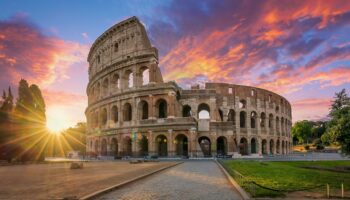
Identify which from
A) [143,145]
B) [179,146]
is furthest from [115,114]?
[179,146]

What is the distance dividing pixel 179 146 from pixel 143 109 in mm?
9275

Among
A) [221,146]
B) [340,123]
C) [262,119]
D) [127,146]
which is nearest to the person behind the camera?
[340,123]

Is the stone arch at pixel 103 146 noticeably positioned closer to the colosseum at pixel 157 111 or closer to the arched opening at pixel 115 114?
the colosseum at pixel 157 111

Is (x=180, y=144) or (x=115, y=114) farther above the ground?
(x=115, y=114)

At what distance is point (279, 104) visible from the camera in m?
66.1

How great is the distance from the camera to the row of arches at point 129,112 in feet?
161

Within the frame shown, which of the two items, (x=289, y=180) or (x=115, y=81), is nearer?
(x=289, y=180)

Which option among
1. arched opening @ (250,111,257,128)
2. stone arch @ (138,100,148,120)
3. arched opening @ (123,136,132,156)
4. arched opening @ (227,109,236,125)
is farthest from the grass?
arched opening @ (250,111,257,128)

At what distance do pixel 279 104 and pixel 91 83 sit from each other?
3948 cm

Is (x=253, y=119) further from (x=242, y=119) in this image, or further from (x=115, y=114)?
(x=115, y=114)

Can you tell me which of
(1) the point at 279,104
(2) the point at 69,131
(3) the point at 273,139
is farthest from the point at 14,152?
(2) the point at 69,131

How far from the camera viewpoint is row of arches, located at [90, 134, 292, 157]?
48156 mm

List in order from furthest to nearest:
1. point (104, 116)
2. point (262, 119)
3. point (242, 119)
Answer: point (262, 119), point (242, 119), point (104, 116)

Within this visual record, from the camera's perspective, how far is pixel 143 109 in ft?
174
